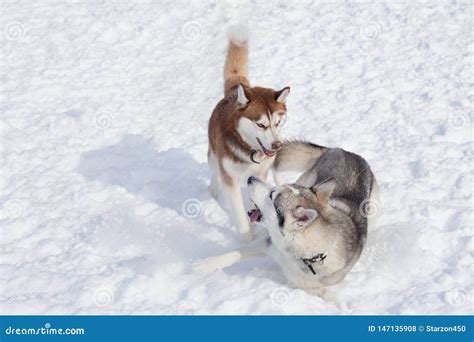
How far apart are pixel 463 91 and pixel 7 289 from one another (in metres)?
6.88

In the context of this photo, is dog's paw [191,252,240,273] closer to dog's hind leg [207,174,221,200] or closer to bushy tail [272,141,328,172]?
bushy tail [272,141,328,172]

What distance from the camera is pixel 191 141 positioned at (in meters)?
7.51

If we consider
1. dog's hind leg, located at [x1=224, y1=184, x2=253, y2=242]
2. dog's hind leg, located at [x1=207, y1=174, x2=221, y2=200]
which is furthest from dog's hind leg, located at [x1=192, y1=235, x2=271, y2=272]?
dog's hind leg, located at [x1=207, y1=174, x2=221, y2=200]

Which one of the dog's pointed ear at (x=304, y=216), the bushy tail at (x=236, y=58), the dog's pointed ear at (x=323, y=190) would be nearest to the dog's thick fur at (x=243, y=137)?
the bushy tail at (x=236, y=58)

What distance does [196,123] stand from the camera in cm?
790

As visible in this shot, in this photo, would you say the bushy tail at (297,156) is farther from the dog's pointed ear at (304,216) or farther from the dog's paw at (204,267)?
the dog's pointed ear at (304,216)

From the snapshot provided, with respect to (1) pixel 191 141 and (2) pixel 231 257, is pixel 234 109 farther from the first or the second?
(1) pixel 191 141

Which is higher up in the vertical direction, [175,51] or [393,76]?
[175,51]

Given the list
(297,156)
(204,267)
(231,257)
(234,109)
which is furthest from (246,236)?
(234,109)

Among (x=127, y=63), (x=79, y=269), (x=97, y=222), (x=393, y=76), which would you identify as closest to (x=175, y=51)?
(x=127, y=63)

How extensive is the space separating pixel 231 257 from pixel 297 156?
1.48 m

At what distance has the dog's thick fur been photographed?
16.5ft

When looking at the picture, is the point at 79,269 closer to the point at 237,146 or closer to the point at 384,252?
the point at 237,146

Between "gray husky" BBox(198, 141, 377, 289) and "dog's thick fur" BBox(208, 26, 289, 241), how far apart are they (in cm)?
50
